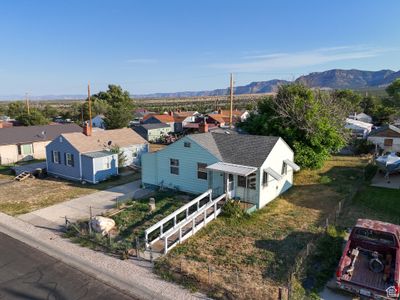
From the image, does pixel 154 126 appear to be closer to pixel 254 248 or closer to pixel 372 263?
pixel 254 248

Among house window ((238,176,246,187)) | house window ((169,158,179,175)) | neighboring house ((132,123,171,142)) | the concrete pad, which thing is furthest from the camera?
neighboring house ((132,123,171,142))

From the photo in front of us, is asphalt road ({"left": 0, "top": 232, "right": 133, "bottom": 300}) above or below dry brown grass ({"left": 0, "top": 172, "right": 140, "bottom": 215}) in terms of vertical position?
above

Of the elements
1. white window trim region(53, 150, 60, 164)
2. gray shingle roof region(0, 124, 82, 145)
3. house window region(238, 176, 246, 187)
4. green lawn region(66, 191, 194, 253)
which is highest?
gray shingle roof region(0, 124, 82, 145)

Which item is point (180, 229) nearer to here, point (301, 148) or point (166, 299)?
point (166, 299)

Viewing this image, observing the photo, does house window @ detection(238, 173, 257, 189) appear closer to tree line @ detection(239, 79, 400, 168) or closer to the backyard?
tree line @ detection(239, 79, 400, 168)

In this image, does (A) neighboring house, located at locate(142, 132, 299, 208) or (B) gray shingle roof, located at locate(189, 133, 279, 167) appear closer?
(A) neighboring house, located at locate(142, 132, 299, 208)

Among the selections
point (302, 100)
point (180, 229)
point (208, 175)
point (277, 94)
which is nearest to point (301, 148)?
point (302, 100)

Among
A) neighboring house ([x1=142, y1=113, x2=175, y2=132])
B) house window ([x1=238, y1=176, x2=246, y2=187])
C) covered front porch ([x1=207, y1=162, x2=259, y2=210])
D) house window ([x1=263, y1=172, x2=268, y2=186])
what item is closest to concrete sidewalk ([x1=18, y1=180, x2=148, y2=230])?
covered front porch ([x1=207, y1=162, x2=259, y2=210])

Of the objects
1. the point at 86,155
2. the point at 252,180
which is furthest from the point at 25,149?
the point at 252,180
